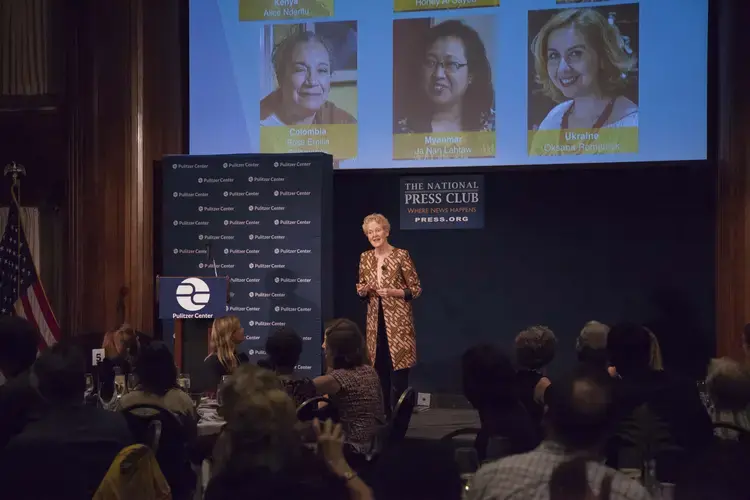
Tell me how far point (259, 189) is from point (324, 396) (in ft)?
11.0

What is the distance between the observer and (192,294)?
19.8 ft

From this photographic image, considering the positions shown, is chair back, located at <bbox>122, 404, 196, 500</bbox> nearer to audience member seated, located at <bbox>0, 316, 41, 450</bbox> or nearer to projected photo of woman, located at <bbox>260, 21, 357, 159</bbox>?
audience member seated, located at <bbox>0, 316, 41, 450</bbox>

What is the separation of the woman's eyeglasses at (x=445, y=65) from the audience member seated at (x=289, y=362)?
3.92 metres

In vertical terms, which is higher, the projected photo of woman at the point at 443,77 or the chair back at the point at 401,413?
the projected photo of woman at the point at 443,77

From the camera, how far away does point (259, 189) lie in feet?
20.6

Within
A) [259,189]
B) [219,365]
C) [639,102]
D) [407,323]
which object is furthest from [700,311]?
[219,365]

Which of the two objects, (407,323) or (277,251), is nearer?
(407,323)

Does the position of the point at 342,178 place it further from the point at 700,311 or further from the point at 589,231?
the point at 700,311

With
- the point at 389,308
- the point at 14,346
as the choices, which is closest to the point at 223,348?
the point at 14,346

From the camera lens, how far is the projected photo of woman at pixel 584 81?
632 centimetres

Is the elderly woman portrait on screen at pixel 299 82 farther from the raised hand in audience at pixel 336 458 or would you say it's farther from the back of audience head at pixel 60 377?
the raised hand in audience at pixel 336 458
